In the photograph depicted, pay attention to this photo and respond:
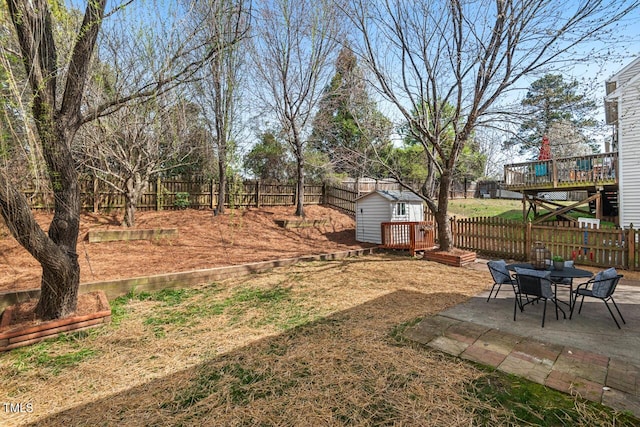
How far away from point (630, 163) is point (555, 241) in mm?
5114

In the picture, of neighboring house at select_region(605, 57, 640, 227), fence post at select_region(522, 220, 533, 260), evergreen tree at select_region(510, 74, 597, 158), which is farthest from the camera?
neighboring house at select_region(605, 57, 640, 227)

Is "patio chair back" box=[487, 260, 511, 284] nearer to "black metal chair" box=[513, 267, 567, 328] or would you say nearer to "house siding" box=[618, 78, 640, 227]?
"black metal chair" box=[513, 267, 567, 328]

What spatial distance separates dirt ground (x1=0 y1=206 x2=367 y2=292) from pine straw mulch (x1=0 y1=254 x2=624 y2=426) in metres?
1.65

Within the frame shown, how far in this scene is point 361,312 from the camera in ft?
13.3

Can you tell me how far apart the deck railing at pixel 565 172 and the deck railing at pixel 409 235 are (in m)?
6.36

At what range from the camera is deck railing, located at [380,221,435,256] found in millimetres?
8547

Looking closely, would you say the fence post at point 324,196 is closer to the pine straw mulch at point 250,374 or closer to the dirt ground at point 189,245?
the dirt ground at point 189,245

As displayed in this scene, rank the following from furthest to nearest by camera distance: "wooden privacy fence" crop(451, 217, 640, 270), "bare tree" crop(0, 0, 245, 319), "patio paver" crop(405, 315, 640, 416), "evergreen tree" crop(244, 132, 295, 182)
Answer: "evergreen tree" crop(244, 132, 295, 182) → "wooden privacy fence" crop(451, 217, 640, 270) → "bare tree" crop(0, 0, 245, 319) → "patio paver" crop(405, 315, 640, 416)

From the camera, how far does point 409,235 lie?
28.9 feet

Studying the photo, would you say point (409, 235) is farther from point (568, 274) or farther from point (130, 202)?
point (130, 202)

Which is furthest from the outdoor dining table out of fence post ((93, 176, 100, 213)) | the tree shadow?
fence post ((93, 176, 100, 213))

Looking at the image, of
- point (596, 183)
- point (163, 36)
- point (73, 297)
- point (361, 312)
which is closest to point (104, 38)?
point (163, 36)

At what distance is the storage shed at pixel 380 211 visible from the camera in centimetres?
996

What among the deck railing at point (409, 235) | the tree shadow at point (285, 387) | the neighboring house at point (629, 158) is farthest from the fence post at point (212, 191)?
the neighboring house at point (629, 158)
